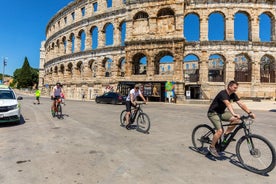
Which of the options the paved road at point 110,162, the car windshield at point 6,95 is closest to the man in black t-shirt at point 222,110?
the paved road at point 110,162

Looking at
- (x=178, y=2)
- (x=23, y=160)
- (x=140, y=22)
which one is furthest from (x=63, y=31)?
(x=23, y=160)

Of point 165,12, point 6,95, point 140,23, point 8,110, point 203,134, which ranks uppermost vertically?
point 165,12

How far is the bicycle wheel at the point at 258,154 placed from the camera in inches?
133

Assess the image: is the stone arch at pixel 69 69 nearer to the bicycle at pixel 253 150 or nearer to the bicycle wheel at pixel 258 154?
the bicycle at pixel 253 150

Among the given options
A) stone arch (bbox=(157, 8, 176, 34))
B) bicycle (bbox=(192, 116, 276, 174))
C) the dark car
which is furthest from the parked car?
stone arch (bbox=(157, 8, 176, 34))

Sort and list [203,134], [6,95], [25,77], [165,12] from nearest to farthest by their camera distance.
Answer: [203,134]
[6,95]
[165,12]
[25,77]

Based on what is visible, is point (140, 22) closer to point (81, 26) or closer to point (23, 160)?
point (81, 26)

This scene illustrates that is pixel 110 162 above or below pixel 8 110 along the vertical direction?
below

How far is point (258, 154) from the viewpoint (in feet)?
12.0

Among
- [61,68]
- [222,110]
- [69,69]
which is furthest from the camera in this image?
[61,68]

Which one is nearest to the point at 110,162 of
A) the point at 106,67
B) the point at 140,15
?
the point at 140,15

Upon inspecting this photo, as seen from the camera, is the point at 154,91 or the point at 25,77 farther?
the point at 25,77

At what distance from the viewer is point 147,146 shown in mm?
5133

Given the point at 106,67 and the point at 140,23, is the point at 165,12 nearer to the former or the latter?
the point at 140,23
